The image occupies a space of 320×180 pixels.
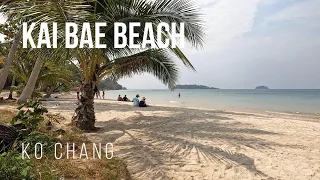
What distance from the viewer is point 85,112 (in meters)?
6.73

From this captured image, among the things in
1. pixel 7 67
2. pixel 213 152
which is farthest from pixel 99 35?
pixel 7 67

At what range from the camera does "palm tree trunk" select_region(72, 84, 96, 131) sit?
662 centimetres

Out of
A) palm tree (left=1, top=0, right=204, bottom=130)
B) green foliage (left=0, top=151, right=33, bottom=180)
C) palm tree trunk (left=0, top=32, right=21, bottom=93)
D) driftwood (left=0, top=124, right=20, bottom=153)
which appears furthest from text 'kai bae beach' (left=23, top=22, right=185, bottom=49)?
palm tree trunk (left=0, top=32, right=21, bottom=93)

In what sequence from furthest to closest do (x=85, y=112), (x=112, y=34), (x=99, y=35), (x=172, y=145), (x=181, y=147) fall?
(x=85, y=112) → (x=112, y=34) → (x=172, y=145) → (x=181, y=147) → (x=99, y=35)

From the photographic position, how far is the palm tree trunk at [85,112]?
6.62 metres

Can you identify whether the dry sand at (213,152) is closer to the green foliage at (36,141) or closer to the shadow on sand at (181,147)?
the shadow on sand at (181,147)

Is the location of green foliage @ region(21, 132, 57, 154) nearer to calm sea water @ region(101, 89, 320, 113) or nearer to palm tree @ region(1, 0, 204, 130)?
palm tree @ region(1, 0, 204, 130)

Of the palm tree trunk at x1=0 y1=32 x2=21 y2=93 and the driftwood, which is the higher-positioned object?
the palm tree trunk at x1=0 y1=32 x2=21 y2=93

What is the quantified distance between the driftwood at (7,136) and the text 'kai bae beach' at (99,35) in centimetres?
132

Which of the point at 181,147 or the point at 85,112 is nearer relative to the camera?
the point at 181,147

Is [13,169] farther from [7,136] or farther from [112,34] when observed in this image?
[112,34]

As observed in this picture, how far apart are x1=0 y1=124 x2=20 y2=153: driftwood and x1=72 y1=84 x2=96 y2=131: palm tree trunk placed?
8.55 ft

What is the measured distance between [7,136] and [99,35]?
203 centimetres

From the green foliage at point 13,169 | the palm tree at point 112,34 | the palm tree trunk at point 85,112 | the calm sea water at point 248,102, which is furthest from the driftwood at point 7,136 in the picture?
the calm sea water at point 248,102
